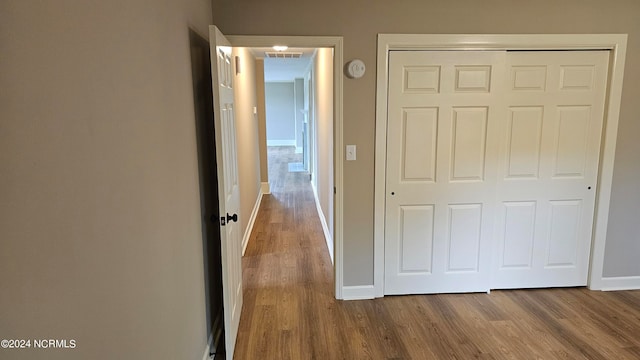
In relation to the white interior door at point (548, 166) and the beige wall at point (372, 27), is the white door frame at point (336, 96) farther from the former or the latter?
the white interior door at point (548, 166)

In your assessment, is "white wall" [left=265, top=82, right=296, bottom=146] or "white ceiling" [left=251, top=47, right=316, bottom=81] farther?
"white wall" [left=265, top=82, right=296, bottom=146]

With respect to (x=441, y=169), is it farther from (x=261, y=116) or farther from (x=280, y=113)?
(x=280, y=113)

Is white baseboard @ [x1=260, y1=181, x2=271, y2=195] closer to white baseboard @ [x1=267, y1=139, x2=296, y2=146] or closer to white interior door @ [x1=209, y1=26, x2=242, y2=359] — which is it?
white interior door @ [x1=209, y1=26, x2=242, y2=359]

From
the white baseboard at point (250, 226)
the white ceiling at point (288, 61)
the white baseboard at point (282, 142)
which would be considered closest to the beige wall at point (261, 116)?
the white ceiling at point (288, 61)

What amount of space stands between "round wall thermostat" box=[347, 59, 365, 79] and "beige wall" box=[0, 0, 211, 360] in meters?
Answer: 1.35

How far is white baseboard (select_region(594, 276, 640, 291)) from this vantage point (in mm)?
3328

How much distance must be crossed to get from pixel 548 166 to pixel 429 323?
1584 millimetres

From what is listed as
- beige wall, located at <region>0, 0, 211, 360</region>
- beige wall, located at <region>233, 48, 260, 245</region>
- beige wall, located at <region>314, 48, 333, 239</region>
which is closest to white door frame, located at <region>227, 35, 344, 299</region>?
beige wall, located at <region>314, 48, 333, 239</region>

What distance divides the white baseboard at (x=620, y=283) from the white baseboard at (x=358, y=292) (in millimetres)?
1946

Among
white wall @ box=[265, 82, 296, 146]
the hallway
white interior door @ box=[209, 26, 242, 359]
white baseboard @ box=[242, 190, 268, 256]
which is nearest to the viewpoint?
white interior door @ box=[209, 26, 242, 359]

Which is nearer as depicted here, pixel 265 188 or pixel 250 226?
pixel 250 226

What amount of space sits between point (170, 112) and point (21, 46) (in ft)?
3.16

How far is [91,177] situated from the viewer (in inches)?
39.3

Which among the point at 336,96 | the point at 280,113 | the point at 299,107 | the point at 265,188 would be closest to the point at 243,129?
the point at 336,96
